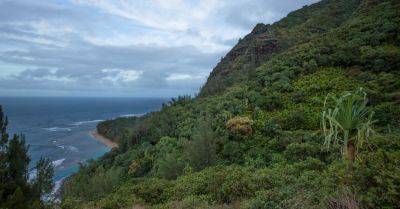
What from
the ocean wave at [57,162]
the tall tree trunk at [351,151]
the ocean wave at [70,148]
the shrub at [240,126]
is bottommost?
the ocean wave at [57,162]

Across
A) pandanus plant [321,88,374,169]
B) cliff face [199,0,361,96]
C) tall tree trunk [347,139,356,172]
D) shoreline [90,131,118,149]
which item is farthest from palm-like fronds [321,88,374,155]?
shoreline [90,131,118,149]

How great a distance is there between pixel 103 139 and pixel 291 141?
228 feet

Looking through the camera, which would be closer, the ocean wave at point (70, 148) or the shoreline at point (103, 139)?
the ocean wave at point (70, 148)

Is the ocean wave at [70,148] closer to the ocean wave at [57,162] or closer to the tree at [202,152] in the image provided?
the ocean wave at [57,162]

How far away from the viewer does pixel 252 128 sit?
2289cm

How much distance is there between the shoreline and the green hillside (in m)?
28.9

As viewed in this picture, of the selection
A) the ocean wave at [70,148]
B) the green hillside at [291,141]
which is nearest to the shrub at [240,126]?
the green hillside at [291,141]

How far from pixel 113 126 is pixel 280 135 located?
7154 centimetres

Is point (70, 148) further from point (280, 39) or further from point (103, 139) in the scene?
point (280, 39)

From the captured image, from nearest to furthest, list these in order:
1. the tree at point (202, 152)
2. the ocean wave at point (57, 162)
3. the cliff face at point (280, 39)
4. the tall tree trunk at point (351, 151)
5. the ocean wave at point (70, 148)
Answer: the tall tree trunk at point (351, 151) → the tree at point (202, 152) → the cliff face at point (280, 39) → the ocean wave at point (57, 162) → the ocean wave at point (70, 148)

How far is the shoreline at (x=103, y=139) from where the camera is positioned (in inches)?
2902

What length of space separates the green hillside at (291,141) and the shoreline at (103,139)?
28.9 metres

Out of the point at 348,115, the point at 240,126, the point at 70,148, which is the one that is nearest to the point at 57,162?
the point at 70,148

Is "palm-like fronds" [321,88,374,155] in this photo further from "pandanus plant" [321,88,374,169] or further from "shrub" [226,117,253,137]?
"shrub" [226,117,253,137]
